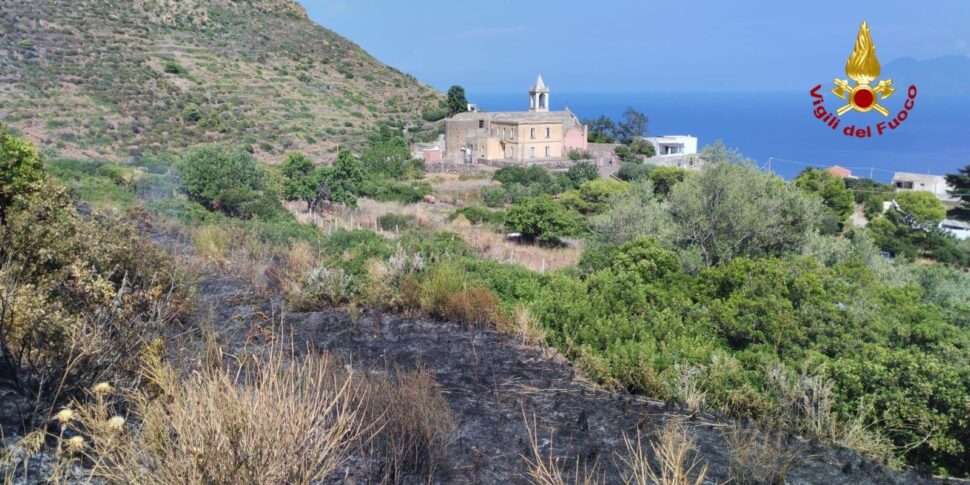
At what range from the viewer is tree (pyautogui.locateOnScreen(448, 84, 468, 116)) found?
5494 cm

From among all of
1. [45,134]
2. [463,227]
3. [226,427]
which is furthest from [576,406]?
[45,134]

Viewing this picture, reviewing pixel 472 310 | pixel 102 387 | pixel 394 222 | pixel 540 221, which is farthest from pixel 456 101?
pixel 102 387

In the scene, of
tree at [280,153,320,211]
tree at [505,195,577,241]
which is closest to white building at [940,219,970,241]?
tree at [505,195,577,241]

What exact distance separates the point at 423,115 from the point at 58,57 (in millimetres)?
24985

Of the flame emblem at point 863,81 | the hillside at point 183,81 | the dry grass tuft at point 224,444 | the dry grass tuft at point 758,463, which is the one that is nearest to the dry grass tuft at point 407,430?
the dry grass tuft at point 224,444

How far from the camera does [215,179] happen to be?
61.0 feet

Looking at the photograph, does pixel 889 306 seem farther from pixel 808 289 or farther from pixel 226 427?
pixel 226 427

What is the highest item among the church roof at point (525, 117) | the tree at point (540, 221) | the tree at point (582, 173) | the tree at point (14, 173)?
the church roof at point (525, 117)

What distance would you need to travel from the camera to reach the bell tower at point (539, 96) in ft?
168

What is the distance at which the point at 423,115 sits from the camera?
55.0 m

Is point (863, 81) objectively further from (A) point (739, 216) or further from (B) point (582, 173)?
(B) point (582, 173)

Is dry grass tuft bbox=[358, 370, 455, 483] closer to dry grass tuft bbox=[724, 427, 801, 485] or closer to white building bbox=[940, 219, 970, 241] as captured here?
dry grass tuft bbox=[724, 427, 801, 485]

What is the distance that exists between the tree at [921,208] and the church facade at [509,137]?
20179mm

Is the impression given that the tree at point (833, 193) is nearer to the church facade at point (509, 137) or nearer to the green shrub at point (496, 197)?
the green shrub at point (496, 197)
